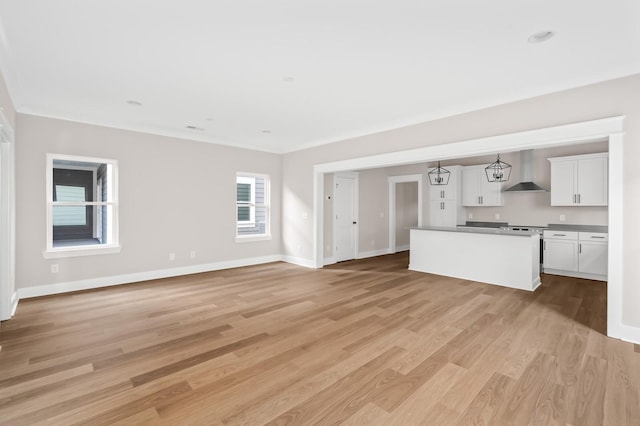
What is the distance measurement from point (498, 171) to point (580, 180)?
4.62ft

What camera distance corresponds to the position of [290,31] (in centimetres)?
246

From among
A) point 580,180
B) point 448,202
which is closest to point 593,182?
point 580,180

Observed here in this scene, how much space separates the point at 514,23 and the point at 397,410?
2.90m

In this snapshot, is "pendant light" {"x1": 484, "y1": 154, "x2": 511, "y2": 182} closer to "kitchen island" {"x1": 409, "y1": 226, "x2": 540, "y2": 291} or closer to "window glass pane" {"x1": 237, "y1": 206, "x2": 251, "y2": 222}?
"kitchen island" {"x1": 409, "y1": 226, "x2": 540, "y2": 291}

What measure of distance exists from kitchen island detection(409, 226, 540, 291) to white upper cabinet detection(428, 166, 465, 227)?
6.12ft

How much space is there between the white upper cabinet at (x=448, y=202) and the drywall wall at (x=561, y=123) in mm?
3292

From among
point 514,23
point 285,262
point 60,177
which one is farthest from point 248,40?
point 60,177

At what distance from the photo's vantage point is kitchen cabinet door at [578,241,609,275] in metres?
5.48

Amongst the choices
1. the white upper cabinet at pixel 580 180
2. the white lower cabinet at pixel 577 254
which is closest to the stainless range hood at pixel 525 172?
the white upper cabinet at pixel 580 180

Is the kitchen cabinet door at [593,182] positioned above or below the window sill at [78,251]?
above

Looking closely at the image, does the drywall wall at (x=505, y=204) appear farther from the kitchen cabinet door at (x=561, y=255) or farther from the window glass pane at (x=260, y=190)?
the window glass pane at (x=260, y=190)

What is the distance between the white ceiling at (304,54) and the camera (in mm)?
2207

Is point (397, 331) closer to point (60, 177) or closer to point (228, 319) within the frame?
point (228, 319)

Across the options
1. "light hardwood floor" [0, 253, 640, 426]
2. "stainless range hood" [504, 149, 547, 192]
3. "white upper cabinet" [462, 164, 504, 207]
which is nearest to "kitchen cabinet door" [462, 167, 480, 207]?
"white upper cabinet" [462, 164, 504, 207]
